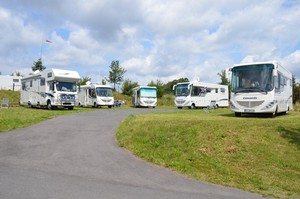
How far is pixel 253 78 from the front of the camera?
17562 millimetres

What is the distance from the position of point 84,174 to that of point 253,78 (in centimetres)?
1224

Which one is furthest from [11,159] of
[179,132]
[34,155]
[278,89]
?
[278,89]

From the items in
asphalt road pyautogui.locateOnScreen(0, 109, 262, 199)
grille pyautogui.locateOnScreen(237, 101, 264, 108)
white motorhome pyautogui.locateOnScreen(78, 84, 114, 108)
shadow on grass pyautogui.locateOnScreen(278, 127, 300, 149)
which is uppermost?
white motorhome pyautogui.locateOnScreen(78, 84, 114, 108)

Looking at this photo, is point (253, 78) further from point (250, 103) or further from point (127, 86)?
point (127, 86)

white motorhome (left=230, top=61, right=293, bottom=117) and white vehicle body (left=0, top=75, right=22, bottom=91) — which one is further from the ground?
white vehicle body (left=0, top=75, right=22, bottom=91)

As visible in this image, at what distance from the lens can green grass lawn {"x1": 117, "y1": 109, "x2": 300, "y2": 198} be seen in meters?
7.97

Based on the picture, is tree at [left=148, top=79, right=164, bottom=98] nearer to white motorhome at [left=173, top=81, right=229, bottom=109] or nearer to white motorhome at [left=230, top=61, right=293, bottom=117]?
white motorhome at [left=173, top=81, right=229, bottom=109]

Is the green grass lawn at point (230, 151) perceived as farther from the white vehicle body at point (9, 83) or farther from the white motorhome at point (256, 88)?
the white vehicle body at point (9, 83)

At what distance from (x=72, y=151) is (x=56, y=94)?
18.6 m

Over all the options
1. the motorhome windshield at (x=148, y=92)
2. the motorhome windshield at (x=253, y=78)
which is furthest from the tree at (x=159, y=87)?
the motorhome windshield at (x=253, y=78)

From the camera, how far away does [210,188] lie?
7.24m

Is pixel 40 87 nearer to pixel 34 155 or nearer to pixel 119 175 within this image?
pixel 34 155

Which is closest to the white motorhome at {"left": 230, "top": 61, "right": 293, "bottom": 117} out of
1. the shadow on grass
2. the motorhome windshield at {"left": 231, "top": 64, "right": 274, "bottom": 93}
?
the motorhome windshield at {"left": 231, "top": 64, "right": 274, "bottom": 93}

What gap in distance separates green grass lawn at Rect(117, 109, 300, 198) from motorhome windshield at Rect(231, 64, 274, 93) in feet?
15.8
